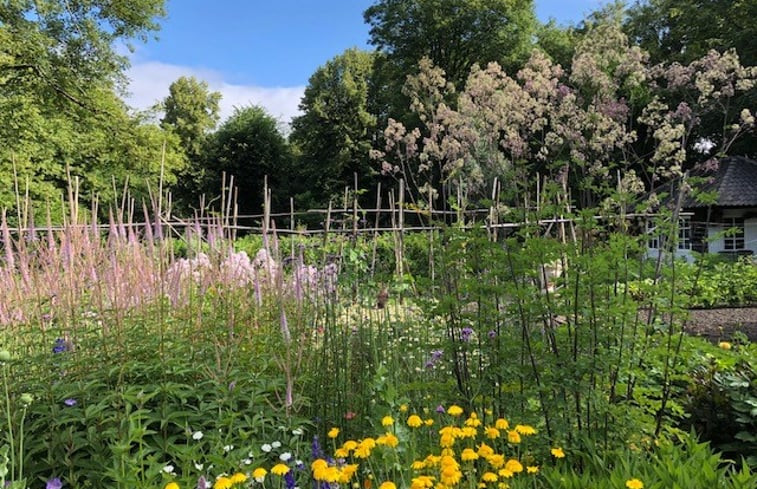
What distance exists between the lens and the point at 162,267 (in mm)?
2652

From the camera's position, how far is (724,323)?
5.61m

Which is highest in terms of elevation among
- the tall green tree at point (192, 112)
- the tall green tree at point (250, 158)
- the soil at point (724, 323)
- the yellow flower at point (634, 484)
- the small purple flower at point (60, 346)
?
the tall green tree at point (192, 112)

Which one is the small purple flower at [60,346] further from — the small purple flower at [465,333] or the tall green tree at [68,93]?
the tall green tree at [68,93]

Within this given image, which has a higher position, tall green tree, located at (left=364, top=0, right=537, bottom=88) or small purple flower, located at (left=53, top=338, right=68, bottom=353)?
tall green tree, located at (left=364, top=0, right=537, bottom=88)

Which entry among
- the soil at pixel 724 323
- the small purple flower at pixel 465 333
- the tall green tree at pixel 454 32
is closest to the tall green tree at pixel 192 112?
the tall green tree at pixel 454 32

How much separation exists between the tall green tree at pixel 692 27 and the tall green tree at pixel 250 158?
15825 millimetres

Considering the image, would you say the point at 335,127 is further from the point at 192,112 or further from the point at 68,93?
the point at 68,93

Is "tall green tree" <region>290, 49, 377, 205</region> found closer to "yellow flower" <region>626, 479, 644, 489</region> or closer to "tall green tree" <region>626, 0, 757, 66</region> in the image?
"tall green tree" <region>626, 0, 757, 66</region>

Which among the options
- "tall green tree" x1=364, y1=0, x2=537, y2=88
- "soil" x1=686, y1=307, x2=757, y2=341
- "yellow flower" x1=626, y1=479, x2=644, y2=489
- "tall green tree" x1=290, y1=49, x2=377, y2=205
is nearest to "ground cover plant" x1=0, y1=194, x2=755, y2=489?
"yellow flower" x1=626, y1=479, x2=644, y2=489

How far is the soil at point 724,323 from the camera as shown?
15.7ft

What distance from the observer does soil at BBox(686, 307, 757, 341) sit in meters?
4.79

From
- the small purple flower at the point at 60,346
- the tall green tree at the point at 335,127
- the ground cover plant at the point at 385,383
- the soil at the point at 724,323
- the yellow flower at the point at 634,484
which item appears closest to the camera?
the yellow flower at the point at 634,484

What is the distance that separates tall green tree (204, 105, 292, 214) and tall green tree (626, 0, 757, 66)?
1583 centimetres

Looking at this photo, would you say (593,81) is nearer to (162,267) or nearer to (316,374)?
(316,374)
